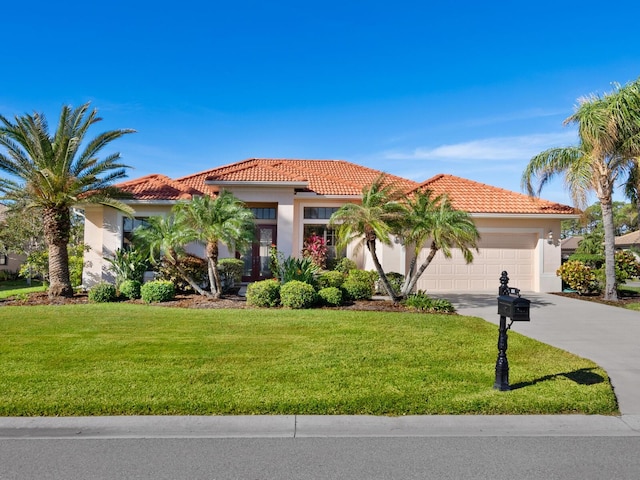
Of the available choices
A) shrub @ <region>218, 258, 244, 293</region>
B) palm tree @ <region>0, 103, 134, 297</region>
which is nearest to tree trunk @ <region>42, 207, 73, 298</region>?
palm tree @ <region>0, 103, 134, 297</region>

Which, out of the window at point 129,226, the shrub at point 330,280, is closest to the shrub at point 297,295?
the shrub at point 330,280

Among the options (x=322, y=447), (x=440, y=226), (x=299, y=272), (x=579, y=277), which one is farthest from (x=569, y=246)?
(x=322, y=447)

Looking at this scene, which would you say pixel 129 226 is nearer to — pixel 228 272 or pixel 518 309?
pixel 228 272

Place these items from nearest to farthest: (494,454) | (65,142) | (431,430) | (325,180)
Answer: (494,454), (431,430), (65,142), (325,180)

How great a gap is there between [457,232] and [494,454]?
299 inches

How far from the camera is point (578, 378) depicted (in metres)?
5.68

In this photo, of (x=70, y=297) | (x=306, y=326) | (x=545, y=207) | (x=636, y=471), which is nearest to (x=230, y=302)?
(x=306, y=326)

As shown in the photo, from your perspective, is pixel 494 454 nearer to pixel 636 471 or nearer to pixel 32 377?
pixel 636 471

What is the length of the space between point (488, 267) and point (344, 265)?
5.71 metres

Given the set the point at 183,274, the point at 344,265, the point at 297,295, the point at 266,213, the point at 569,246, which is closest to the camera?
the point at 297,295

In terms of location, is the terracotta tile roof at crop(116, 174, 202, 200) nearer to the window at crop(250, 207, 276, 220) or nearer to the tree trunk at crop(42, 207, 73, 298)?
the window at crop(250, 207, 276, 220)

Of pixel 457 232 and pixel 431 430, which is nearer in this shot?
pixel 431 430

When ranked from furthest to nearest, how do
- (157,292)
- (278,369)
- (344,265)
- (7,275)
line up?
(7,275) < (344,265) < (157,292) < (278,369)

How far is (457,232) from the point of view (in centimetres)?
1086
